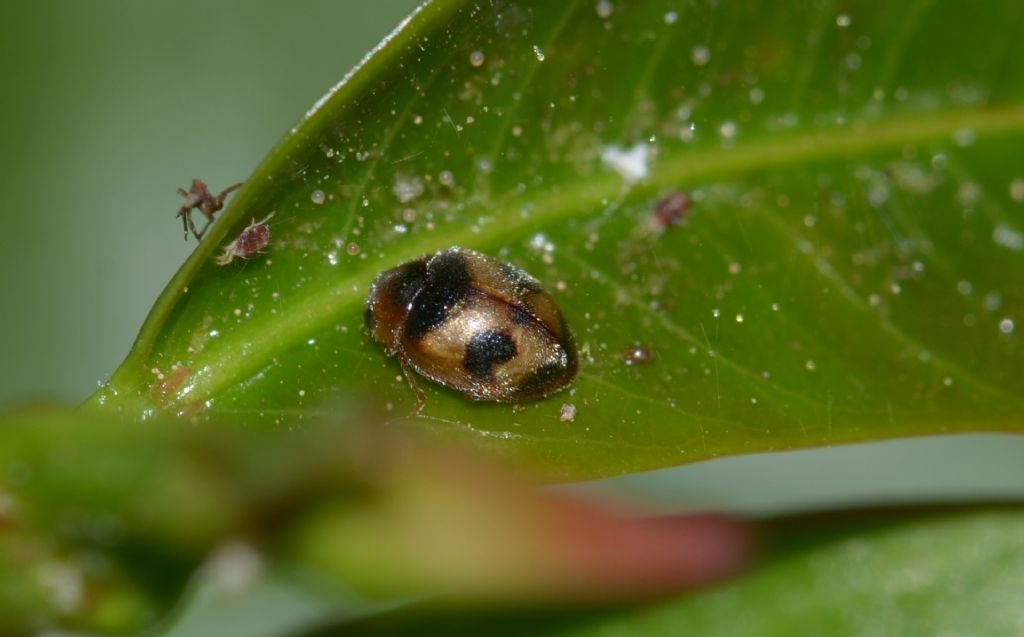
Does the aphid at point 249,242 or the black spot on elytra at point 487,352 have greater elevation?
the aphid at point 249,242

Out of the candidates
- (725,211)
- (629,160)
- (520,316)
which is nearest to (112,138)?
(520,316)

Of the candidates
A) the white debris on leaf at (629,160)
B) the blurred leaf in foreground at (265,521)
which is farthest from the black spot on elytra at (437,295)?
the blurred leaf in foreground at (265,521)

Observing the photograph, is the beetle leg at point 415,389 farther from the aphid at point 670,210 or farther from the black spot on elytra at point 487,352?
the aphid at point 670,210

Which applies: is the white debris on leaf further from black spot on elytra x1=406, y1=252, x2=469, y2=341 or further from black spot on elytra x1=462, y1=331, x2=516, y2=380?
black spot on elytra x1=462, y1=331, x2=516, y2=380

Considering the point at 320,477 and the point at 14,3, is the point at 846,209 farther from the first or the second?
the point at 14,3

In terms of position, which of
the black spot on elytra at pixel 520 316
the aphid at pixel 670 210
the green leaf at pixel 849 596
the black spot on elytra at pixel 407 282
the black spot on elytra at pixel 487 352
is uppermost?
the black spot on elytra at pixel 407 282

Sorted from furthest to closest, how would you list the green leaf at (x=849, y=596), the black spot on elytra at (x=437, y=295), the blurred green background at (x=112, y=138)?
the blurred green background at (x=112, y=138), the black spot on elytra at (x=437, y=295), the green leaf at (x=849, y=596)

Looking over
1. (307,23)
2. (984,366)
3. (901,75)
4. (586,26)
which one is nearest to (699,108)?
(586,26)

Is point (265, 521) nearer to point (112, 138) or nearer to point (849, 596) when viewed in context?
point (849, 596)
